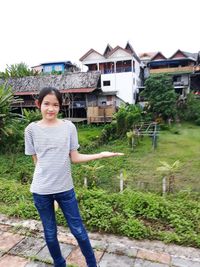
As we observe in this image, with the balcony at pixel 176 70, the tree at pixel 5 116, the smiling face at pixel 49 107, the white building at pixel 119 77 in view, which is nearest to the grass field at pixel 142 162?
the tree at pixel 5 116

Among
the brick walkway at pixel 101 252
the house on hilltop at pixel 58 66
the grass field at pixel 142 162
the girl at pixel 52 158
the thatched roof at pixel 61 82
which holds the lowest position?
the grass field at pixel 142 162

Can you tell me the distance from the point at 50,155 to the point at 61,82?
66.6ft

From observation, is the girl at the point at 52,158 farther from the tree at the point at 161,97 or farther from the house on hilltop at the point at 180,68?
the house on hilltop at the point at 180,68

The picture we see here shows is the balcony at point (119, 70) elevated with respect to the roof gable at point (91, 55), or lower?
lower

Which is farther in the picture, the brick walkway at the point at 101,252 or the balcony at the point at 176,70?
the balcony at the point at 176,70

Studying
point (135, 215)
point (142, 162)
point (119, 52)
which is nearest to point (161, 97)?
point (119, 52)

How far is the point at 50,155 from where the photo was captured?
6.16ft

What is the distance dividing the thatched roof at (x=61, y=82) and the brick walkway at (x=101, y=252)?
60.6 ft

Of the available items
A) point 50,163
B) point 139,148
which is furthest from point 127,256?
point 139,148

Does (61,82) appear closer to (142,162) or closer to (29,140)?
(142,162)

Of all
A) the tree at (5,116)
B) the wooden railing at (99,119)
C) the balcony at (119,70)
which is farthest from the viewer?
the balcony at (119,70)

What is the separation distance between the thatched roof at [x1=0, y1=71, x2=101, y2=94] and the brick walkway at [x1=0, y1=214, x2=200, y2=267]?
18456 mm

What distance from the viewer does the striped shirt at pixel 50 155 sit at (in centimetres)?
187

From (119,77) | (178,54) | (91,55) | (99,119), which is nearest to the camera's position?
(99,119)
